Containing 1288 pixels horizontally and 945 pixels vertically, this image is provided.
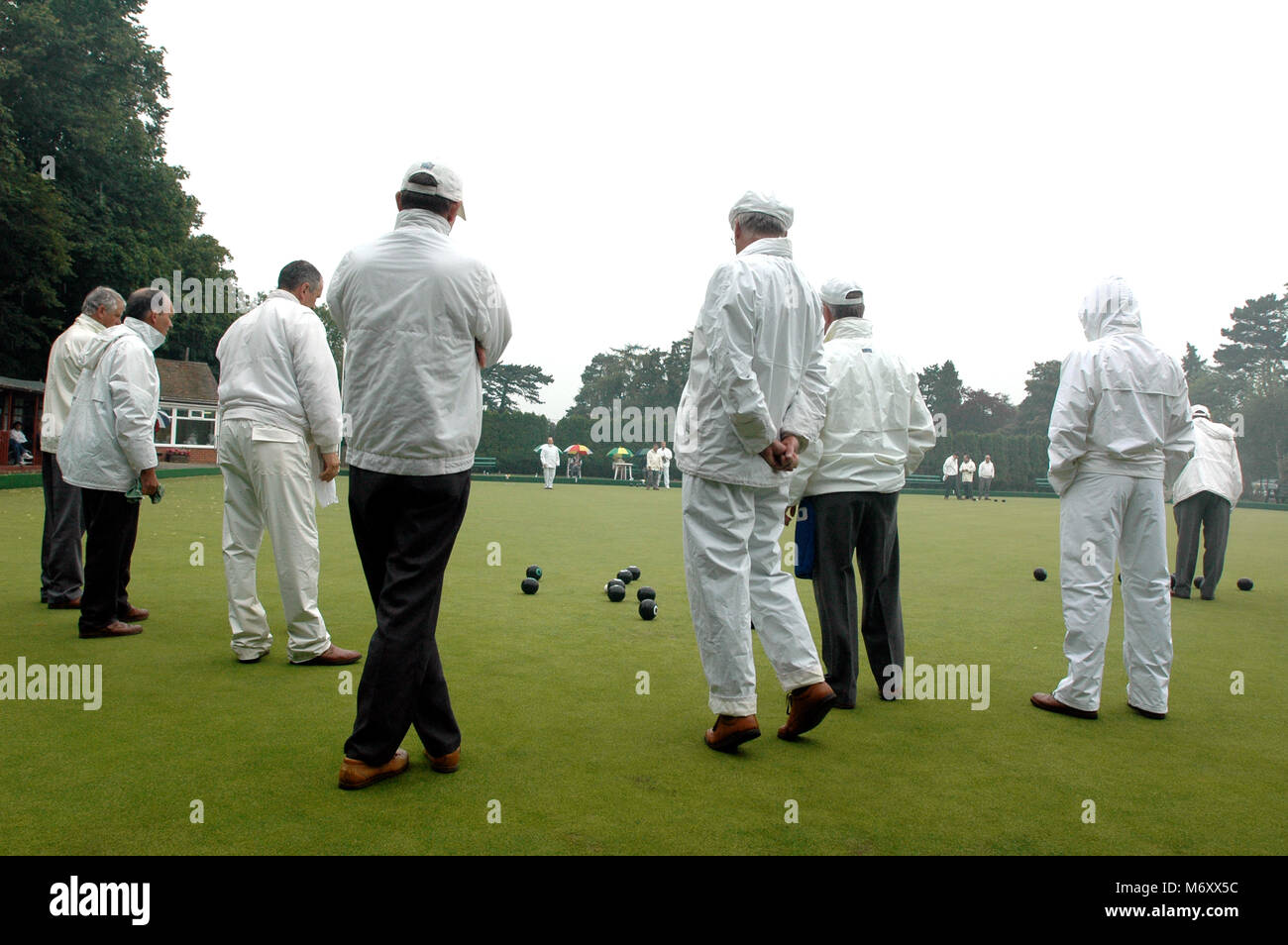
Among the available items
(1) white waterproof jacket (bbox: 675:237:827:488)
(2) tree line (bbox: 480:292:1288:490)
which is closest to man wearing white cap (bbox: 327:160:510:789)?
(1) white waterproof jacket (bbox: 675:237:827:488)

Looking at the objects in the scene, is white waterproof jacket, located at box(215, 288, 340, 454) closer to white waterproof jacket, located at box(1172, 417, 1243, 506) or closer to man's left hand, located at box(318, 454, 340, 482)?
man's left hand, located at box(318, 454, 340, 482)

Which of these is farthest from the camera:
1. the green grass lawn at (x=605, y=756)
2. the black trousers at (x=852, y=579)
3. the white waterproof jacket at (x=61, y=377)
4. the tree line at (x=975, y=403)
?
the tree line at (x=975, y=403)

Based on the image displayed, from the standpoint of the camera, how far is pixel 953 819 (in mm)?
3033

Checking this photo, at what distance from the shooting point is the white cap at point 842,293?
4.96 meters

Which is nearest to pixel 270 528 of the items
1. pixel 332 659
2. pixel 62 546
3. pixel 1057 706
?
pixel 332 659

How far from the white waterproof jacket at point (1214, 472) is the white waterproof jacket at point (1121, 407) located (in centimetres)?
524

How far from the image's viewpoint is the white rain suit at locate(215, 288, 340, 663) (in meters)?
4.88

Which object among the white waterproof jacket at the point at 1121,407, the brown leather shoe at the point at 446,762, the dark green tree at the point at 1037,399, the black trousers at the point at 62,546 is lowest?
the brown leather shoe at the point at 446,762

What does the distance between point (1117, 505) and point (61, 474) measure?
686 cm

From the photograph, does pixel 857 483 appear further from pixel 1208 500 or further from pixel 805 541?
pixel 1208 500

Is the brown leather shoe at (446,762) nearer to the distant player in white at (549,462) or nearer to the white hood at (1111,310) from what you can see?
the white hood at (1111,310)

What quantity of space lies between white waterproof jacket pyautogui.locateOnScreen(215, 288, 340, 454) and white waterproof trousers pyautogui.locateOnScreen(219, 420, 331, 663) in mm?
103

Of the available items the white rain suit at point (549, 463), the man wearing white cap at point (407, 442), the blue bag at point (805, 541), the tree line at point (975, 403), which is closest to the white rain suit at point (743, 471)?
the blue bag at point (805, 541)
